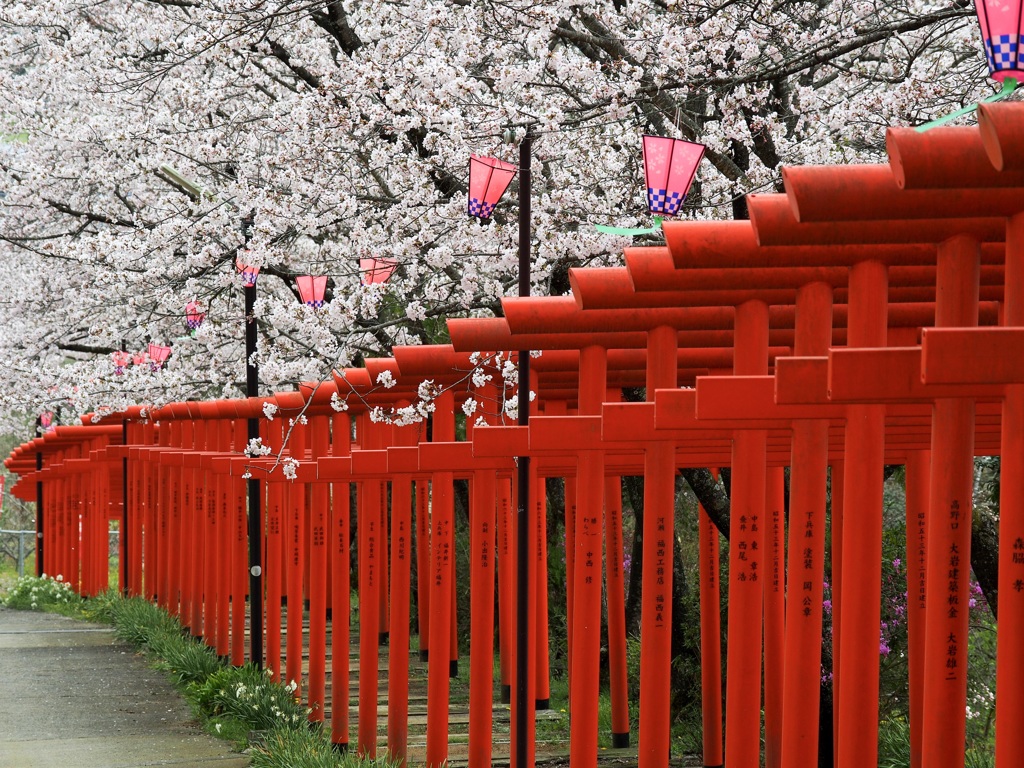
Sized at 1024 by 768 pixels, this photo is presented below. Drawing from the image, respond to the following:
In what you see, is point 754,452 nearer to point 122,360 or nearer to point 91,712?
point 91,712

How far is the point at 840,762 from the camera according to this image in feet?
16.9

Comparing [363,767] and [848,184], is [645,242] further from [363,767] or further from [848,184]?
[848,184]

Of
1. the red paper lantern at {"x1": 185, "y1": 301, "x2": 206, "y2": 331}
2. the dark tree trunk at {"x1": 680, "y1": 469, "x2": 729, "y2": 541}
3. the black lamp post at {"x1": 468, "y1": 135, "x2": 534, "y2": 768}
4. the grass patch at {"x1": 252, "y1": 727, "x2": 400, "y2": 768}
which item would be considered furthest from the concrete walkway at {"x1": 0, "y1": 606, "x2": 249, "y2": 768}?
the dark tree trunk at {"x1": 680, "y1": 469, "x2": 729, "y2": 541}

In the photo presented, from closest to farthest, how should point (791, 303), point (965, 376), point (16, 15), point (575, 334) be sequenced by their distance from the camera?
point (965, 376)
point (791, 303)
point (575, 334)
point (16, 15)

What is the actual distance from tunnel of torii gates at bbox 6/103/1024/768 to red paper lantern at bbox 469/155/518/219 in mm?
915

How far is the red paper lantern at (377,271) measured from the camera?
987cm

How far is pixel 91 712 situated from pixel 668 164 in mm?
8139

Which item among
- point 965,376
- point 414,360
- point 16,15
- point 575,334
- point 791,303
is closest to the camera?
point 965,376

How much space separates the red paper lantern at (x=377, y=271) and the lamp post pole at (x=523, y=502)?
9.64ft

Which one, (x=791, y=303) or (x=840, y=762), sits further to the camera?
(x=791, y=303)

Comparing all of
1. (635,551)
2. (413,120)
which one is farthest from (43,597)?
(413,120)

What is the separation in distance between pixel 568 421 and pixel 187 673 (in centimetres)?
789

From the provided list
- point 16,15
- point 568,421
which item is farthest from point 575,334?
point 16,15

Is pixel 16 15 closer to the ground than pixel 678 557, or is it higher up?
higher up
